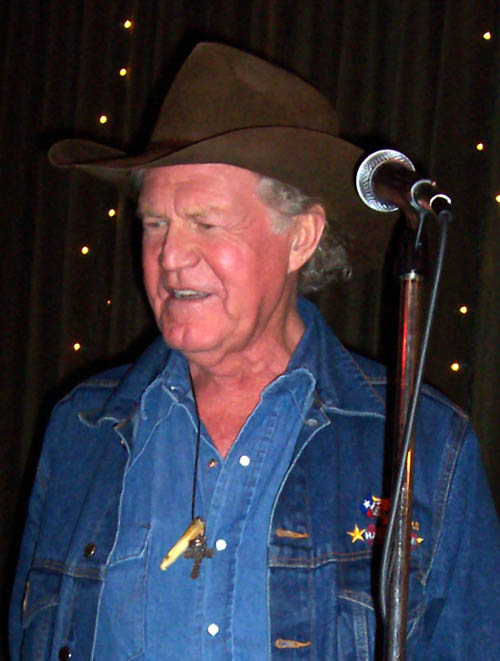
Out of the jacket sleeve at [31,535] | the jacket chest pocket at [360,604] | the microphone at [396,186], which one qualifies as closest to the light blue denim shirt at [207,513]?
the jacket chest pocket at [360,604]

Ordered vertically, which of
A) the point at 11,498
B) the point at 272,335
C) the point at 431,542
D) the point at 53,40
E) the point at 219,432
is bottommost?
the point at 11,498

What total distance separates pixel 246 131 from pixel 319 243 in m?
0.38

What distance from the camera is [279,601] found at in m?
1.42

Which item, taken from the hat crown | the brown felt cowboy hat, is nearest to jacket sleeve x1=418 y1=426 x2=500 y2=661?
the brown felt cowboy hat

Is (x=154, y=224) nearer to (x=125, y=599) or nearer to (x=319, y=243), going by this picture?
(x=319, y=243)

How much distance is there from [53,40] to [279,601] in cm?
232

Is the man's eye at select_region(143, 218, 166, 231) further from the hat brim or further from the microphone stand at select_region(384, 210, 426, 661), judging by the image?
the microphone stand at select_region(384, 210, 426, 661)

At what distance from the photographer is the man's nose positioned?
1486mm

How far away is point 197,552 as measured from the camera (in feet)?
4.81

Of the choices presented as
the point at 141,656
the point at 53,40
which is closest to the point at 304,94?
the point at 141,656

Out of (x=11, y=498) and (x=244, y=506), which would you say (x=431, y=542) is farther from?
(x=11, y=498)

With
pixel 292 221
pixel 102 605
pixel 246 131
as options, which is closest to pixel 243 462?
pixel 102 605

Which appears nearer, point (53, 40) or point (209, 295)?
point (209, 295)

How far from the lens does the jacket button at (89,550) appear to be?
5.15 ft
